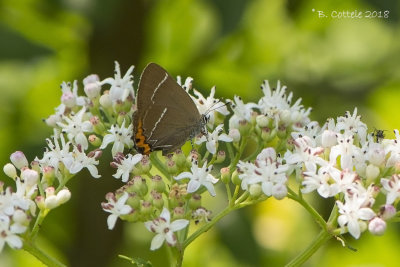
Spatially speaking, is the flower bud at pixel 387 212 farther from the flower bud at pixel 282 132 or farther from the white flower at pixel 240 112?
the white flower at pixel 240 112

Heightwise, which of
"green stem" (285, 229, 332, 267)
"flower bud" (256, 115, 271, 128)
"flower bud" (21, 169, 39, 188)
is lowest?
"green stem" (285, 229, 332, 267)

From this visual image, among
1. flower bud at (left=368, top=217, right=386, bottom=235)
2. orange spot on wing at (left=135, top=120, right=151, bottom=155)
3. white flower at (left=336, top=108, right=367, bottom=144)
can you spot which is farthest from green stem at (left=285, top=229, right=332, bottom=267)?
orange spot on wing at (left=135, top=120, right=151, bottom=155)

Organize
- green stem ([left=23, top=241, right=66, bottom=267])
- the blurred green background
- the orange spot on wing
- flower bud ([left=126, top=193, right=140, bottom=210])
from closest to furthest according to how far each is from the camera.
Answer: green stem ([left=23, top=241, right=66, bottom=267]), flower bud ([left=126, top=193, right=140, bottom=210]), the orange spot on wing, the blurred green background

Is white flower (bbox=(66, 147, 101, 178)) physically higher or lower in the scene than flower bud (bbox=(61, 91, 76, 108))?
lower

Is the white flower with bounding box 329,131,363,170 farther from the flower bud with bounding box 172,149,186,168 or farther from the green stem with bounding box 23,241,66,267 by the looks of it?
the green stem with bounding box 23,241,66,267

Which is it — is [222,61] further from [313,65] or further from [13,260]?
[13,260]

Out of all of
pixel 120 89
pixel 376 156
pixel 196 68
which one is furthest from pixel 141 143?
pixel 196 68
